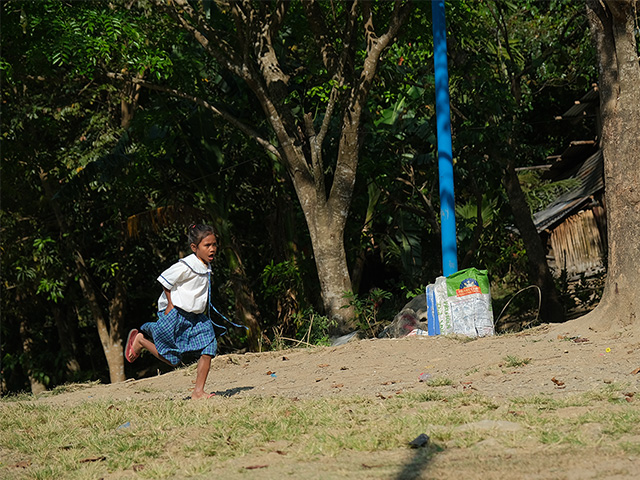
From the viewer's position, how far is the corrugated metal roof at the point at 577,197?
19.0m

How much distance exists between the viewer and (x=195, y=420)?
5090mm

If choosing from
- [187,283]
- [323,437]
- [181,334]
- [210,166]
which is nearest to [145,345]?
[181,334]

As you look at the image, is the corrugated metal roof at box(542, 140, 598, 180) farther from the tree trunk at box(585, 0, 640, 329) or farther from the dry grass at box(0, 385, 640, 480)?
the dry grass at box(0, 385, 640, 480)

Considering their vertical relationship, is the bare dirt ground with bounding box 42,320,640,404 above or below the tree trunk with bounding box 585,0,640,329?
below

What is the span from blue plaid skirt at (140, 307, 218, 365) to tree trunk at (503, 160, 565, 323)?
7.21 m

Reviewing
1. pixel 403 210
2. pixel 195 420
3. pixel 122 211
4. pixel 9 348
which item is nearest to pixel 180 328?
pixel 195 420

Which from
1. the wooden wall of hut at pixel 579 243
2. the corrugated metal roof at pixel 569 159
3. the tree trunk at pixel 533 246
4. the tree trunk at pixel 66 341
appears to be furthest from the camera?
the corrugated metal roof at pixel 569 159

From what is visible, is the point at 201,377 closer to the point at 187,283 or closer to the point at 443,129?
the point at 187,283

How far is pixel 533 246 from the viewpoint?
41.0ft

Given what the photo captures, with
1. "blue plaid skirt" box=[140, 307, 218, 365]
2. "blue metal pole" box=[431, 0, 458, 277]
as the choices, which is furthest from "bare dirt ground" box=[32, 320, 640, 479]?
"blue metal pole" box=[431, 0, 458, 277]

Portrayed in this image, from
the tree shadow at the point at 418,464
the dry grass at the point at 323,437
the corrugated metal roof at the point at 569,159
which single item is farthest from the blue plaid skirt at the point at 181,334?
the corrugated metal roof at the point at 569,159

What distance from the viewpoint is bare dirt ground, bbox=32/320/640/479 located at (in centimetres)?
365

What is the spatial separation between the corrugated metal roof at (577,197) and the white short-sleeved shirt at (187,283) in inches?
564

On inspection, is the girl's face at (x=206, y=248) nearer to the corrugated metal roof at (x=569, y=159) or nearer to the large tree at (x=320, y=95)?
the large tree at (x=320, y=95)
